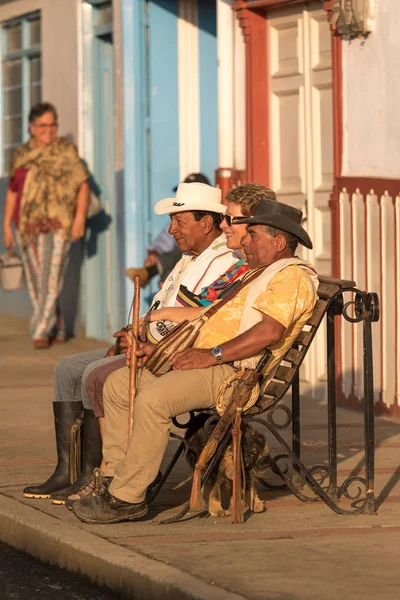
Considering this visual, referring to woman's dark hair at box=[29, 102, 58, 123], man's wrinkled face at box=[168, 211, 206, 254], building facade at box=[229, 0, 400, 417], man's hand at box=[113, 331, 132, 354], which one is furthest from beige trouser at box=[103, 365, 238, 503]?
woman's dark hair at box=[29, 102, 58, 123]

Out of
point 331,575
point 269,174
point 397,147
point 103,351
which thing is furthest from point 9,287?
point 331,575

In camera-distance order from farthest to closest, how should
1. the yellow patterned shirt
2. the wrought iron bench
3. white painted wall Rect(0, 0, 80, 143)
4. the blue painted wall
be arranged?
white painted wall Rect(0, 0, 80, 143)
the blue painted wall
the wrought iron bench
the yellow patterned shirt

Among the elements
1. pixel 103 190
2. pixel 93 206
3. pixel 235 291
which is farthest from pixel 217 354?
pixel 103 190

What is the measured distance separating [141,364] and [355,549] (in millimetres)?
1444

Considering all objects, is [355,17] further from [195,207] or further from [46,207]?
[46,207]

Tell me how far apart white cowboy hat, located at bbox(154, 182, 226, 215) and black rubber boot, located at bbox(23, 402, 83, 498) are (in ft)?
3.53

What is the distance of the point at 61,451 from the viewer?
760 centimetres

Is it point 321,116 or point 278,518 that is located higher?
point 321,116

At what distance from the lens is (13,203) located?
49.7 feet

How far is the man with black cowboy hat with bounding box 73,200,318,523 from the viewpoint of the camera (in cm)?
666

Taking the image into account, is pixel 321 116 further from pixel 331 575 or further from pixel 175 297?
pixel 331 575

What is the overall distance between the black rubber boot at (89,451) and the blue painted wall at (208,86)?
6.88 m

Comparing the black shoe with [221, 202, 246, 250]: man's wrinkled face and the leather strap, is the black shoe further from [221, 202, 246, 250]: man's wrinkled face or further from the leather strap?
[221, 202, 246, 250]: man's wrinkled face

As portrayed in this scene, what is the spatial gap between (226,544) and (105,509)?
670 millimetres
